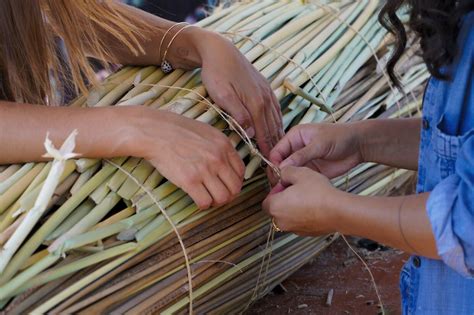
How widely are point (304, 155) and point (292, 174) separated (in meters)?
0.14

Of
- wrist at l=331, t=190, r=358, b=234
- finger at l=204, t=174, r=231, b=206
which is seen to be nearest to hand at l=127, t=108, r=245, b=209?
finger at l=204, t=174, r=231, b=206

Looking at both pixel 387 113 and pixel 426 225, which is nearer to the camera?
pixel 426 225

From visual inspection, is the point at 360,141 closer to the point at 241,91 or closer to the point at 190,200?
the point at 241,91

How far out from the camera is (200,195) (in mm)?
1235

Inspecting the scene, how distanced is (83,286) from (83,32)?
1.97ft

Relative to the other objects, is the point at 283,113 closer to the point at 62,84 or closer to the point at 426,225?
the point at 62,84

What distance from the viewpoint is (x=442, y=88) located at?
1.10 m

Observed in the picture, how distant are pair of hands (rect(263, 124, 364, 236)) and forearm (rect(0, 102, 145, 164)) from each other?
27 centimetres

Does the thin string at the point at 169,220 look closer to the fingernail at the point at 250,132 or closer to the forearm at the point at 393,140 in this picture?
the fingernail at the point at 250,132

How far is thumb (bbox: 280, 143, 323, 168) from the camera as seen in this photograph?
1.33 m

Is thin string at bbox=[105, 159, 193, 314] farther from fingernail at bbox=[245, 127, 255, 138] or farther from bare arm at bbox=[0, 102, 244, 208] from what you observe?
fingernail at bbox=[245, 127, 255, 138]

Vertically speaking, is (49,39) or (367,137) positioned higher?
(49,39)

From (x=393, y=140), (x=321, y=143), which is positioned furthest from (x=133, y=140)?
(x=393, y=140)

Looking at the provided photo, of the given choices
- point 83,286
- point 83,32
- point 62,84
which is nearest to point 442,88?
point 83,286
